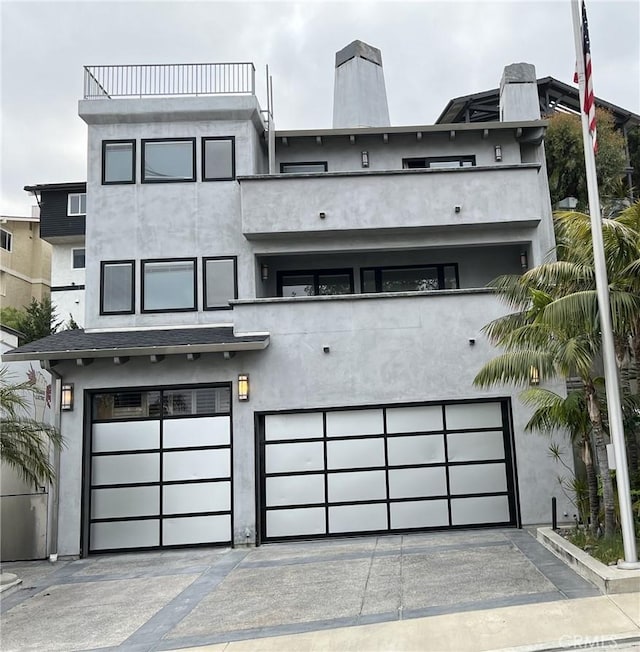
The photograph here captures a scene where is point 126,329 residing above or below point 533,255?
below

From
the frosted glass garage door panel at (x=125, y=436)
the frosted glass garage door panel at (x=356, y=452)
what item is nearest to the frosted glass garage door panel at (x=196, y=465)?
the frosted glass garage door panel at (x=125, y=436)

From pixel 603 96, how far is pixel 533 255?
58.6 ft

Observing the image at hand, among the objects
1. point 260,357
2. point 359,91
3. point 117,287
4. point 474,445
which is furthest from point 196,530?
point 359,91

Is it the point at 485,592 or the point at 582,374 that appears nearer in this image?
the point at 485,592

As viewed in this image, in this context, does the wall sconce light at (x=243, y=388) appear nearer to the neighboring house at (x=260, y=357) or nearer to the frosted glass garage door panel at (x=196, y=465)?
the neighboring house at (x=260, y=357)

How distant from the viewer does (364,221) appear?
558 inches

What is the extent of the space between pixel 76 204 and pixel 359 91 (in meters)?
17.6

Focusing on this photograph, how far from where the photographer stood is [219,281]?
14.5m

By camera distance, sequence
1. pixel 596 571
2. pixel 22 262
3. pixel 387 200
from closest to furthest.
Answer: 1. pixel 596 571
2. pixel 387 200
3. pixel 22 262

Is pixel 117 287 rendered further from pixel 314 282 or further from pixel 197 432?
pixel 314 282

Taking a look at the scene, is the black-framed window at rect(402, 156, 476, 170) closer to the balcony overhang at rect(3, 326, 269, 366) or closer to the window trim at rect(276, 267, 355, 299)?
the window trim at rect(276, 267, 355, 299)

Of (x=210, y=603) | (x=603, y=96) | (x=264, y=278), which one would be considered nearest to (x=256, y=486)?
(x=210, y=603)

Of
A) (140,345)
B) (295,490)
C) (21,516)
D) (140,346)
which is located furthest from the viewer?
(21,516)

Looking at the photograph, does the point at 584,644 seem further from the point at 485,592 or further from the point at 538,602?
the point at 485,592
